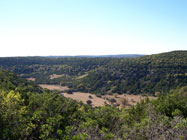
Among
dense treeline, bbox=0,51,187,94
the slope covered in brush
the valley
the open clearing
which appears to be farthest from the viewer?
dense treeline, bbox=0,51,187,94

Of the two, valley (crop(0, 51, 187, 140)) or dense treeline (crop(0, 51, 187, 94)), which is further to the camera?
dense treeline (crop(0, 51, 187, 94))

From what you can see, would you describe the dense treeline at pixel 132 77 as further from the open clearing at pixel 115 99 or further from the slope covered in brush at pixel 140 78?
the open clearing at pixel 115 99

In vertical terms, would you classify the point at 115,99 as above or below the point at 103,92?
below

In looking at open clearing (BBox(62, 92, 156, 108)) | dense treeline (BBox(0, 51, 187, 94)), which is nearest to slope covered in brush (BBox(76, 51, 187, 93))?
dense treeline (BBox(0, 51, 187, 94))

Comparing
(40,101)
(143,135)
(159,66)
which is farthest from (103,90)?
(143,135)

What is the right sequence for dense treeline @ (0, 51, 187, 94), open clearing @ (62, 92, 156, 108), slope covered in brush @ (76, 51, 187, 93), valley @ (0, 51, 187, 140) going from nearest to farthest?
valley @ (0, 51, 187, 140) → open clearing @ (62, 92, 156, 108) → slope covered in brush @ (76, 51, 187, 93) → dense treeline @ (0, 51, 187, 94)

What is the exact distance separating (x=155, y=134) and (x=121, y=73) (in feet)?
352

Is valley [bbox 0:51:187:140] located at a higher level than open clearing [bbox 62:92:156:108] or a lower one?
higher

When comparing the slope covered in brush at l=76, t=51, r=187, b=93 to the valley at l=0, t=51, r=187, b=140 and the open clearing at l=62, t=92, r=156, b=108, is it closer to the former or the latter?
the valley at l=0, t=51, r=187, b=140

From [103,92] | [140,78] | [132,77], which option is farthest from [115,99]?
[140,78]

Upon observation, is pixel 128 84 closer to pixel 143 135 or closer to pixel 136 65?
pixel 136 65

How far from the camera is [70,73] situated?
15412 centimetres

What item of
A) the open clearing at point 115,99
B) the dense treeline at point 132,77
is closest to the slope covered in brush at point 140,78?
the dense treeline at point 132,77

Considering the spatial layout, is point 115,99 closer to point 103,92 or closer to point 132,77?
point 103,92
